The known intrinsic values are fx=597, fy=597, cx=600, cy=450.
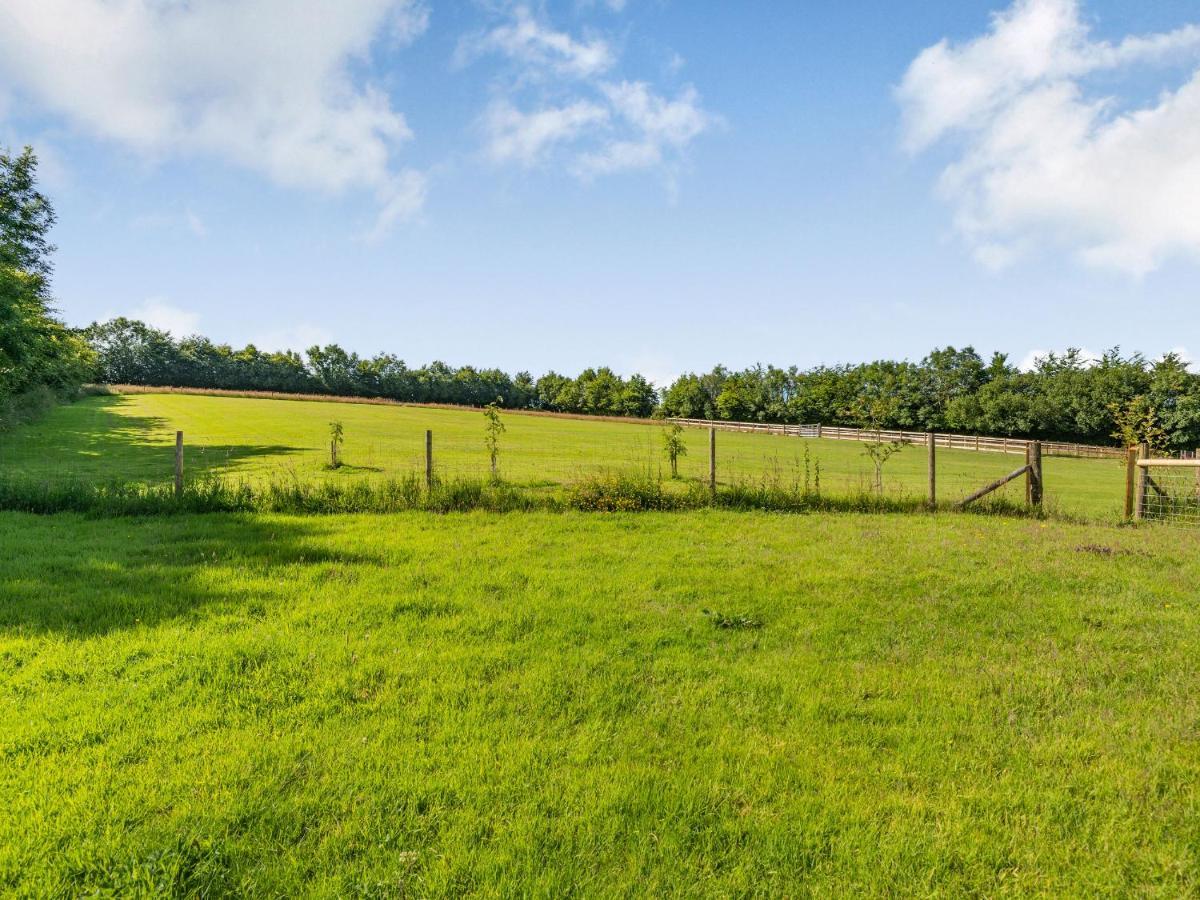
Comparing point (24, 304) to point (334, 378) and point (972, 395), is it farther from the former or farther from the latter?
point (334, 378)

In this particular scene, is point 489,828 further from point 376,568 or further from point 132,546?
point 132,546

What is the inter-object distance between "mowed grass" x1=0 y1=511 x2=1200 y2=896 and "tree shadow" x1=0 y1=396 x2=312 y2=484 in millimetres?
11996

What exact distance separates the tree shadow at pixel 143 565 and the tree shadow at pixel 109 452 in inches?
249

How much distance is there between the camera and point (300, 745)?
3.90 metres

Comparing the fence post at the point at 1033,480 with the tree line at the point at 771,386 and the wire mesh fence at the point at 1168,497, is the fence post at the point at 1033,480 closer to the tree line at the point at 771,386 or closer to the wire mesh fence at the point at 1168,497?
the wire mesh fence at the point at 1168,497

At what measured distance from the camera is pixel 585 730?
13.6 feet

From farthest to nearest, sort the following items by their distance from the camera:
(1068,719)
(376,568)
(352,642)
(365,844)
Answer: (376,568) → (352,642) → (1068,719) → (365,844)

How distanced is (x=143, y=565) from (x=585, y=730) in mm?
6841

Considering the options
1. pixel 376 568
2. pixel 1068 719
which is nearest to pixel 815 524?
pixel 1068 719

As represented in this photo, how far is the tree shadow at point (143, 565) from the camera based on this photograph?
605cm

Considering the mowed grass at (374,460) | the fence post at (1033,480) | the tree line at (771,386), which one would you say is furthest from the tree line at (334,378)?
the fence post at (1033,480)

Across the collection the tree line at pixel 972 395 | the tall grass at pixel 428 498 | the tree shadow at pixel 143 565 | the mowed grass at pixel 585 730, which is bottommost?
the mowed grass at pixel 585 730

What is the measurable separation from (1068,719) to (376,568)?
7.26 metres

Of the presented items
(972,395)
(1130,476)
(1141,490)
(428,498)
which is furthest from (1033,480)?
(972,395)
